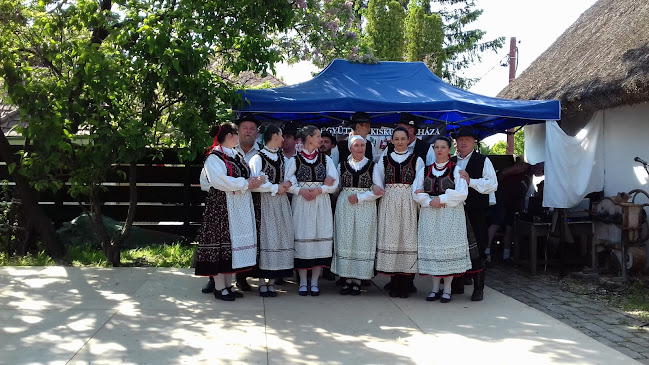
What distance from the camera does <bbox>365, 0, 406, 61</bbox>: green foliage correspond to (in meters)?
14.8

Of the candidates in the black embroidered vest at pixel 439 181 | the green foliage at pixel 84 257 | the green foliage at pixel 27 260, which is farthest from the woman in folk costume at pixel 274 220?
the green foliage at pixel 27 260

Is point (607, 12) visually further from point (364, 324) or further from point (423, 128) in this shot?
point (364, 324)

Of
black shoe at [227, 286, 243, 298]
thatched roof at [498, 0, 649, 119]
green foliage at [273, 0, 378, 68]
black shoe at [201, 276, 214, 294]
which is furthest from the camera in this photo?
green foliage at [273, 0, 378, 68]

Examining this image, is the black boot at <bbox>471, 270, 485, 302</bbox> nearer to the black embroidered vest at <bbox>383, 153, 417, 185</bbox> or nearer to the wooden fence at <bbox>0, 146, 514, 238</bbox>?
the black embroidered vest at <bbox>383, 153, 417, 185</bbox>

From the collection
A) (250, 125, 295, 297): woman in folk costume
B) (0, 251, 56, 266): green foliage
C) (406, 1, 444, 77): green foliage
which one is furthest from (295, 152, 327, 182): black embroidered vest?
(406, 1, 444, 77): green foliage

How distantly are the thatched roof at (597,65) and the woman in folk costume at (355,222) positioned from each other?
3391 millimetres

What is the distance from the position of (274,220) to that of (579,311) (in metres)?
3.00

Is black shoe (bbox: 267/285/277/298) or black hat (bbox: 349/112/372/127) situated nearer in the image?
black shoe (bbox: 267/285/277/298)

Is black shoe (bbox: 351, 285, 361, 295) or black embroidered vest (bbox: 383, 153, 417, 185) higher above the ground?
black embroidered vest (bbox: 383, 153, 417, 185)

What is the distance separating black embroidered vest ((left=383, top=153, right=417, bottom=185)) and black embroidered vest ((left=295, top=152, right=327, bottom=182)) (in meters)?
0.61

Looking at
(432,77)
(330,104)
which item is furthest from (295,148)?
(432,77)

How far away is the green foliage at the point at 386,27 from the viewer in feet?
48.5

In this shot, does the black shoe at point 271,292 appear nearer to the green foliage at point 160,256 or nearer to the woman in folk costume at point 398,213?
the woman in folk costume at point 398,213

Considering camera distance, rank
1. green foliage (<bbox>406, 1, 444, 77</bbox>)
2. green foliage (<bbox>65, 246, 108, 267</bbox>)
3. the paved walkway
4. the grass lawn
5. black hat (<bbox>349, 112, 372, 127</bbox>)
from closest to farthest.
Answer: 1. the paved walkway
2. black hat (<bbox>349, 112, 372, 127</bbox>)
3. the grass lawn
4. green foliage (<bbox>65, 246, 108, 267</bbox>)
5. green foliage (<bbox>406, 1, 444, 77</bbox>)
